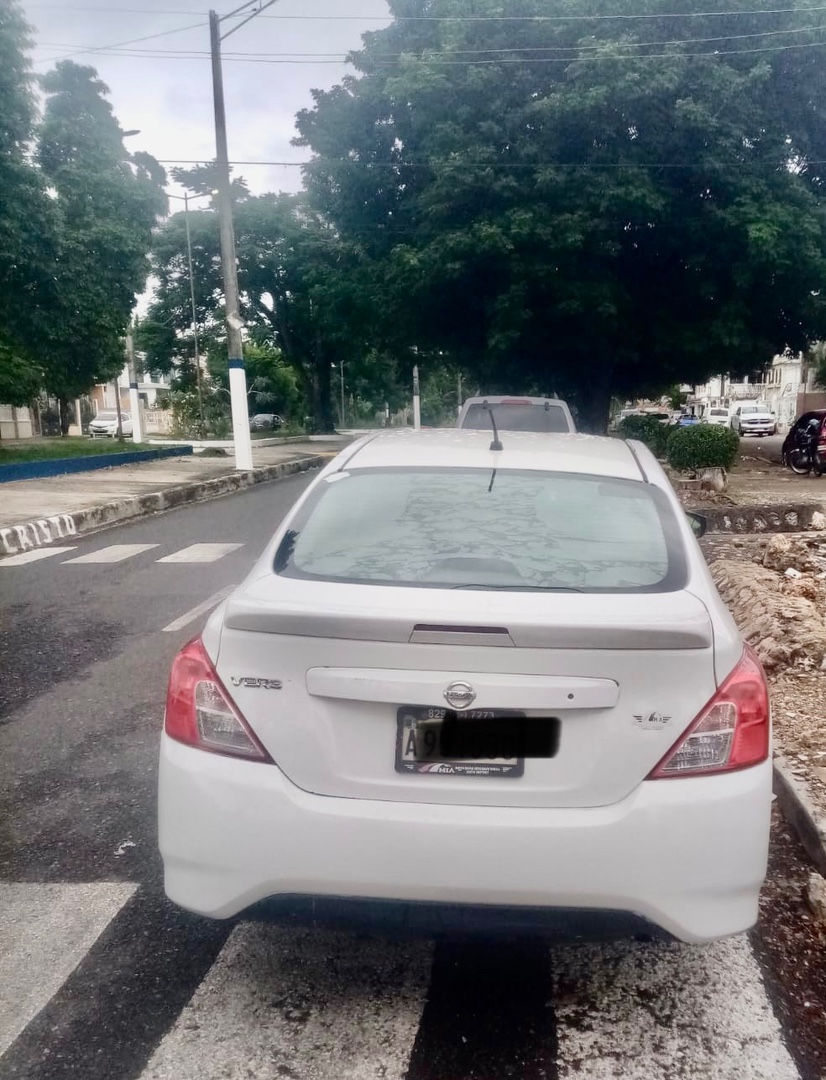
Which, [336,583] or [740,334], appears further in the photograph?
[740,334]

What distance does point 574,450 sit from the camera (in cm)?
392

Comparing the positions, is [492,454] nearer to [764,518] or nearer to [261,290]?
[764,518]

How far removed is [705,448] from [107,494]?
966 cm

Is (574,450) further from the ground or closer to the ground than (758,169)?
closer to the ground

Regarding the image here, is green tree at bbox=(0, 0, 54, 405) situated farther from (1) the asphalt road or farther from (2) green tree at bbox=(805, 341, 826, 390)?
(2) green tree at bbox=(805, 341, 826, 390)

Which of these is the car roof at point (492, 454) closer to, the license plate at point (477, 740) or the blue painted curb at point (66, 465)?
the license plate at point (477, 740)

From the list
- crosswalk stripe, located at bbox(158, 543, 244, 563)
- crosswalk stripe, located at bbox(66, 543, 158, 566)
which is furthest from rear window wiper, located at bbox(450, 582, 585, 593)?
crosswalk stripe, located at bbox(66, 543, 158, 566)

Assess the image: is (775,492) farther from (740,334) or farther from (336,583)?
(336,583)

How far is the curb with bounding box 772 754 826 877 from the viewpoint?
147 inches

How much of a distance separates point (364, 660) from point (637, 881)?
2.85 ft

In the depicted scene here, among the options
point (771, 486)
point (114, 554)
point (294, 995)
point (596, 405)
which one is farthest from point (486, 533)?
point (596, 405)

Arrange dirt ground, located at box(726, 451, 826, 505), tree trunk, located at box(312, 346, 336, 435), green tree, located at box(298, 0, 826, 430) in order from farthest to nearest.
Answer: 1. tree trunk, located at box(312, 346, 336, 435)
2. green tree, located at box(298, 0, 826, 430)
3. dirt ground, located at box(726, 451, 826, 505)

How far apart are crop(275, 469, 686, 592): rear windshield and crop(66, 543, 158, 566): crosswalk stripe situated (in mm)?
7856

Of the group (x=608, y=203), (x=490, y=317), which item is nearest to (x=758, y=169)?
(x=608, y=203)
